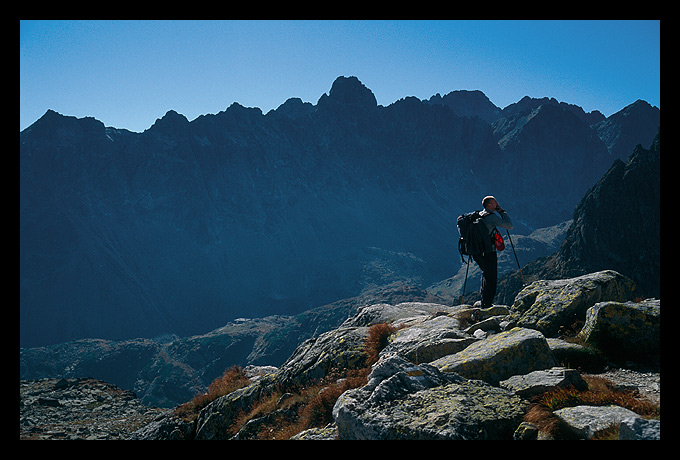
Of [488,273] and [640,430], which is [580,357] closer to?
[640,430]

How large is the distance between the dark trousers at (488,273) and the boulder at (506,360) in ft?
16.3

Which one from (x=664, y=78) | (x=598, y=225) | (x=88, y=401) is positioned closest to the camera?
(x=664, y=78)

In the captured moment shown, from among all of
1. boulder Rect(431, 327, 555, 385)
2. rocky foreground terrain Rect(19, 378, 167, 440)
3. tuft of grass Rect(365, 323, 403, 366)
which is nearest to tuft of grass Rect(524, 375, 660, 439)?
boulder Rect(431, 327, 555, 385)

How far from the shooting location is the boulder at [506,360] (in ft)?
25.4

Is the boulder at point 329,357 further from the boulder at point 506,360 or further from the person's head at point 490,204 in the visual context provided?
the person's head at point 490,204

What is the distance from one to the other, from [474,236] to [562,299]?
325 centimetres

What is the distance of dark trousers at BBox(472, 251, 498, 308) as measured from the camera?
43.3 ft

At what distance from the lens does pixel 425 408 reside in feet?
20.7

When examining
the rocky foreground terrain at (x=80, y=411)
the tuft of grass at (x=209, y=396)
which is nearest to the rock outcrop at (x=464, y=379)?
the tuft of grass at (x=209, y=396)
